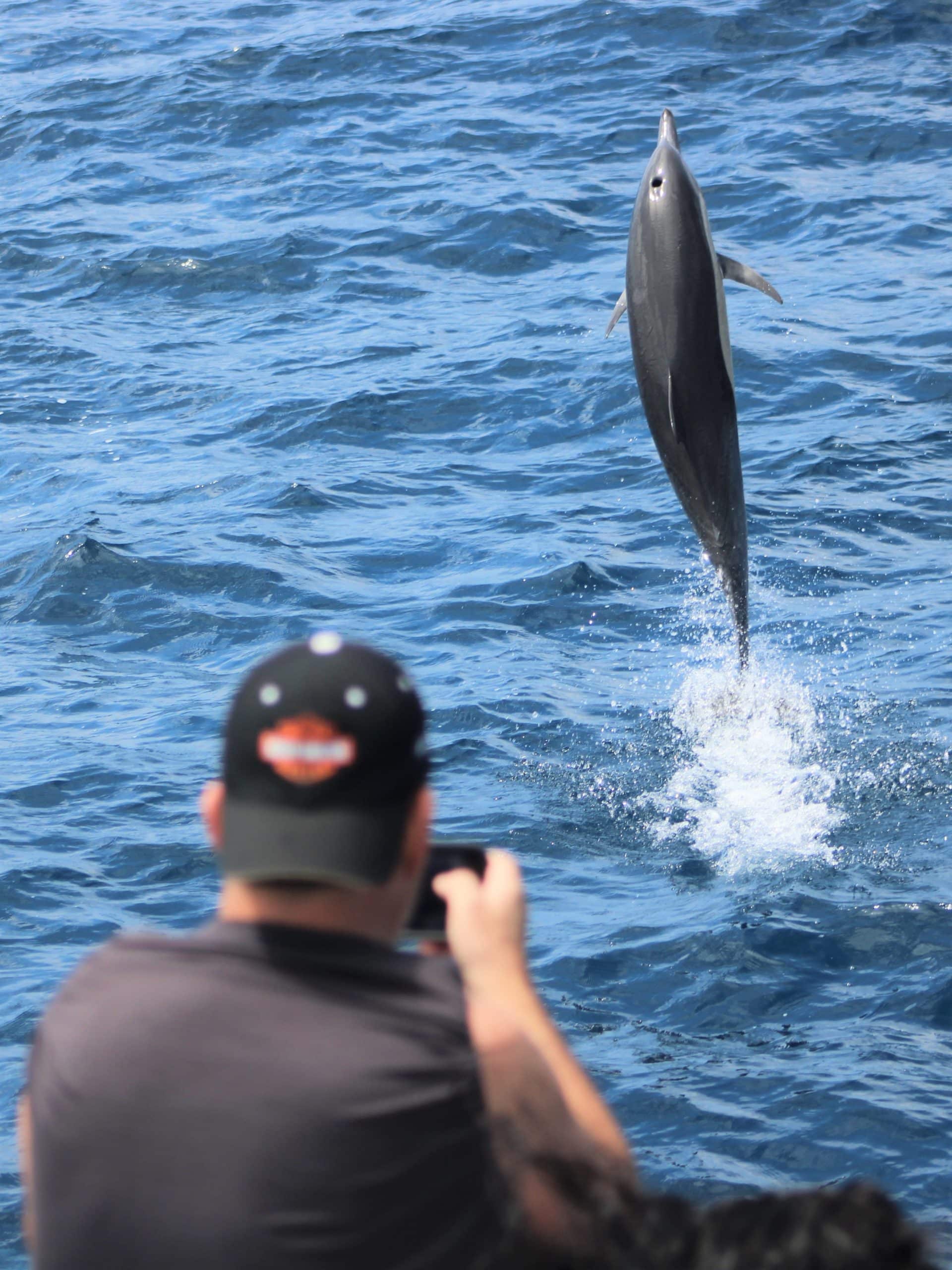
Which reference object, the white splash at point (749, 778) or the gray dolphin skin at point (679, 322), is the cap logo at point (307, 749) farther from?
the white splash at point (749, 778)

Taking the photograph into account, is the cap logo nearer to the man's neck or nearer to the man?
the man

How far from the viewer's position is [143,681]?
9.45m

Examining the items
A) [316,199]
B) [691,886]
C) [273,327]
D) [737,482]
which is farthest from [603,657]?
[316,199]

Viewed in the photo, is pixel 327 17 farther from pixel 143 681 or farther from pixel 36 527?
pixel 143 681

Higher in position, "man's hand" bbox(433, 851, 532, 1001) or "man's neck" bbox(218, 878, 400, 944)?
"man's neck" bbox(218, 878, 400, 944)

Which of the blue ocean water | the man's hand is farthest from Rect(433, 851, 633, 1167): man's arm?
the blue ocean water

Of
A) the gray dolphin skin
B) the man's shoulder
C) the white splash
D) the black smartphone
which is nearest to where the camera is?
the man's shoulder

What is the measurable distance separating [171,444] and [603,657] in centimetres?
466

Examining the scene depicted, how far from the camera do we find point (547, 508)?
37.7 feet

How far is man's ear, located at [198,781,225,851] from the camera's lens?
193 centimetres

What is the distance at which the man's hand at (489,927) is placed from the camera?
76.1 inches

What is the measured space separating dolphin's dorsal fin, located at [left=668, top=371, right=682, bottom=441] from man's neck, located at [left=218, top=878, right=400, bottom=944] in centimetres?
390

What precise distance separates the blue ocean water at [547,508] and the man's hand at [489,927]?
11.6ft

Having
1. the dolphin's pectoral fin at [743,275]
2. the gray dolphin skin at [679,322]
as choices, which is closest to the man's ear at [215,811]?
the gray dolphin skin at [679,322]
